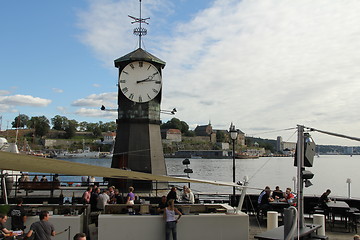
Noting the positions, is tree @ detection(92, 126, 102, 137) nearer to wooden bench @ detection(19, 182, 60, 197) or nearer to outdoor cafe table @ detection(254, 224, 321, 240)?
wooden bench @ detection(19, 182, 60, 197)

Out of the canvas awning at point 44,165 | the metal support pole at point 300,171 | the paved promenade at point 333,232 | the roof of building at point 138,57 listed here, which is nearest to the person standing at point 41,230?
the canvas awning at point 44,165

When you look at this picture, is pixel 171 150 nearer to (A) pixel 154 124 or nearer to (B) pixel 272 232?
(A) pixel 154 124

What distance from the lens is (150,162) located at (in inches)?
702

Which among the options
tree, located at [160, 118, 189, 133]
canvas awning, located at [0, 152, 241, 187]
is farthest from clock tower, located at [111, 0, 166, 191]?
tree, located at [160, 118, 189, 133]

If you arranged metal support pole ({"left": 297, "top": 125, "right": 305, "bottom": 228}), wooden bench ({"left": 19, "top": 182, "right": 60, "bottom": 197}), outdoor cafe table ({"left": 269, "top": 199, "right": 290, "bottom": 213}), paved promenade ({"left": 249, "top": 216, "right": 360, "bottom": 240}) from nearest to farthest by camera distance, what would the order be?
metal support pole ({"left": 297, "top": 125, "right": 305, "bottom": 228}) → paved promenade ({"left": 249, "top": 216, "right": 360, "bottom": 240}) → outdoor cafe table ({"left": 269, "top": 199, "right": 290, "bottom": 213}) → wooden bench ({"left": 19, "top": 182, "right": 60, "bottom": 197})

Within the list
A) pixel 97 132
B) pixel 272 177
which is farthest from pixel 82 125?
pixel 272 177

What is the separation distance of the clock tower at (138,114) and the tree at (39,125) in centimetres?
13410

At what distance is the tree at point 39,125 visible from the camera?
14250 centimetres

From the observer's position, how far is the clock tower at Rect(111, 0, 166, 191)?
17.8 metres

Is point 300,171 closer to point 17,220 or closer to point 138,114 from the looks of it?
point 17,220

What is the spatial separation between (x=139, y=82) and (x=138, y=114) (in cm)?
162

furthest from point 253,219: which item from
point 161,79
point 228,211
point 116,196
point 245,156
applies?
point 245,156

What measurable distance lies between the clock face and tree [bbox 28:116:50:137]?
441 feet

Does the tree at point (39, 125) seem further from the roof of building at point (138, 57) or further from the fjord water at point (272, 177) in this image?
the roof of building at point (138, 57)
